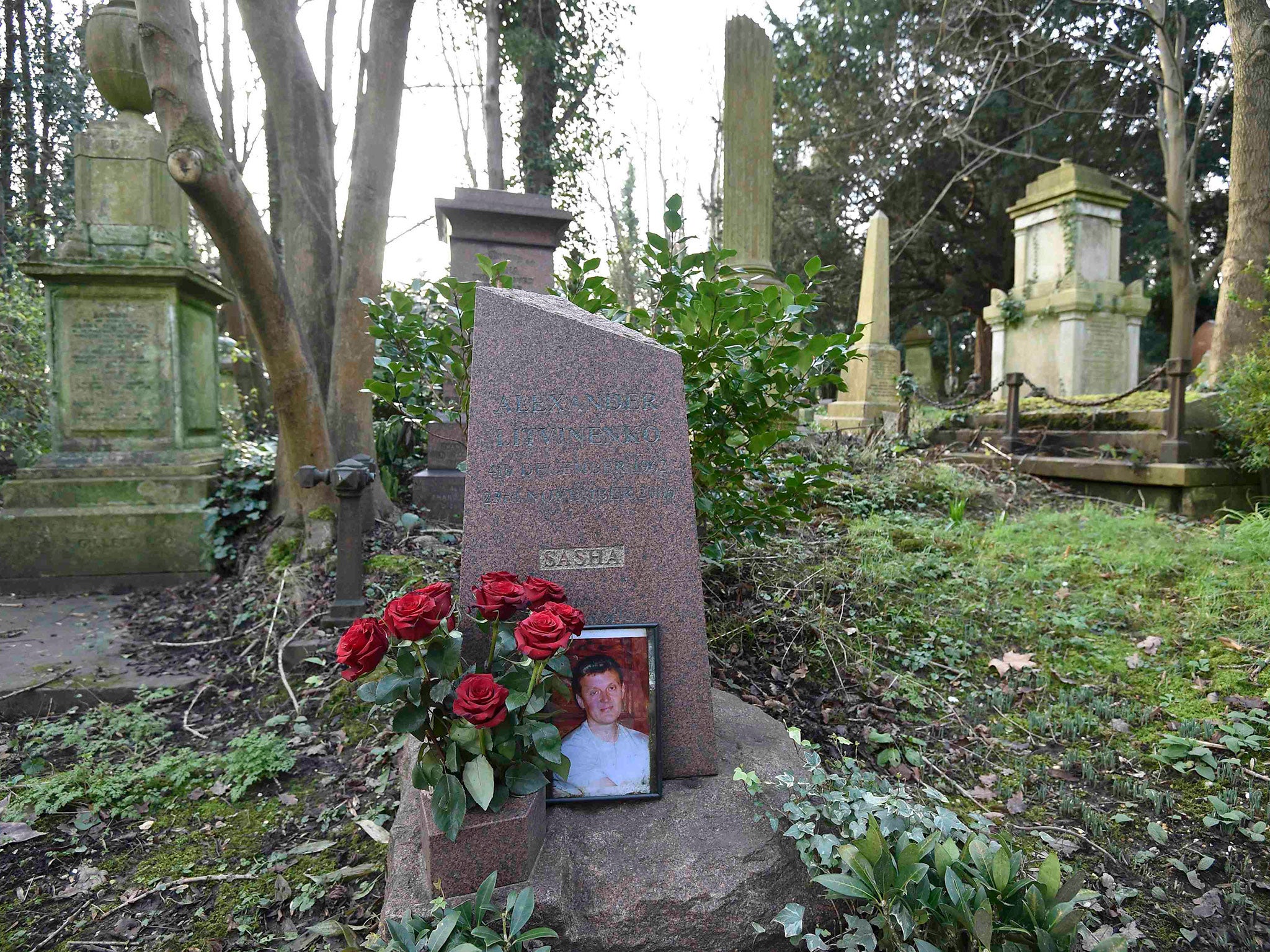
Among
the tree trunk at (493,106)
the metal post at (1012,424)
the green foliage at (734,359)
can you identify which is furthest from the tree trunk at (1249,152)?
the tree trunk at (493,106)

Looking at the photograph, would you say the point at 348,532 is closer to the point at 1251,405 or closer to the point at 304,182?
the point at 304,182

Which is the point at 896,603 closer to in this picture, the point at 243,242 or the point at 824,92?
the point at 243,242

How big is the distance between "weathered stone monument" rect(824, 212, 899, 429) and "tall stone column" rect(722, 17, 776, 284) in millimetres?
3148

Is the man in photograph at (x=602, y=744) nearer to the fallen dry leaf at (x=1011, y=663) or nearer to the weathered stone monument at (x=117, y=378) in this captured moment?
the fallen dry leaf at (x=1011, y=663)

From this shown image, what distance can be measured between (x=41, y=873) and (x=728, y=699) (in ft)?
7.52

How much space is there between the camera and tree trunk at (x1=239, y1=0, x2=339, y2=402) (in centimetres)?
502

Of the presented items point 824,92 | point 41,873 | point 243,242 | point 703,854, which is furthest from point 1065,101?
point 41,873

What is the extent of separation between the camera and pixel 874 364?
11.1m

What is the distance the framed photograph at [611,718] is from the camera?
1986 mm

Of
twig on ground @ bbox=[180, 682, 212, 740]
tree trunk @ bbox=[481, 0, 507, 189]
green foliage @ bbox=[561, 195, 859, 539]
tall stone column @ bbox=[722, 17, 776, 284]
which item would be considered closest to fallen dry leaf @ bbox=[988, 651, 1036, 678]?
green foliage @ bbox=[561, 195, 859, 539]

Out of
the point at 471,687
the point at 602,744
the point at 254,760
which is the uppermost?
the point at 471,687

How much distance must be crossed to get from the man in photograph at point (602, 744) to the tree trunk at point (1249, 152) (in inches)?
377

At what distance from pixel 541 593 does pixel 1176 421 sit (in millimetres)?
6724

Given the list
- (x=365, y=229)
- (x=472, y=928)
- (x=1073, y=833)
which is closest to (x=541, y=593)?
(x=472, y=928)
